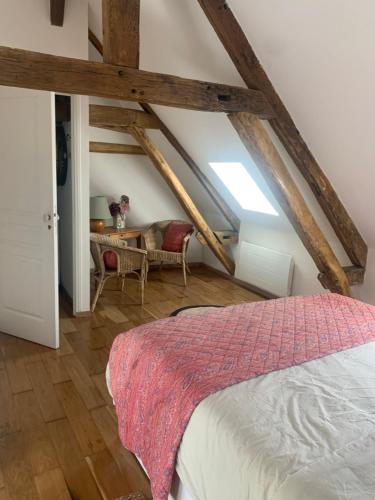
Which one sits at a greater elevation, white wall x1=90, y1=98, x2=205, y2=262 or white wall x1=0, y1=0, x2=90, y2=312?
white wall x1=0, y1=0, x2=90, y2=312

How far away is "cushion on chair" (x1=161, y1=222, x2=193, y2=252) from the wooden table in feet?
1.17

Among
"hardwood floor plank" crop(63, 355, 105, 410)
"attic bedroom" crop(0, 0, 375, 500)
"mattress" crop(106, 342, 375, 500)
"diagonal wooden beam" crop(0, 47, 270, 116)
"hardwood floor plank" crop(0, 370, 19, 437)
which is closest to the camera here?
"mattress" crop(106, 342, 375, 500)

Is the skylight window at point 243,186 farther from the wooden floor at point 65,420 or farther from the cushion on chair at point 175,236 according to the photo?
the wooden floor at point 65,420

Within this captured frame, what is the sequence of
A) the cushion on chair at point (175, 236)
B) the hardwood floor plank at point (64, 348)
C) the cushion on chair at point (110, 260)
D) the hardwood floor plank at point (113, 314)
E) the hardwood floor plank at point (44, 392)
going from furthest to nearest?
the cushion on chair at point (175, 236)
the cushion on chair at point (110, 260)
the hardwood floor plank at point (113, 314)
the hardwood floor plank at point (64, 348)
the hardwood floor plank at point (44, 392)

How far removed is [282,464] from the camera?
107 cm

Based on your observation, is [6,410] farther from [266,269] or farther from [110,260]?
[266,269]

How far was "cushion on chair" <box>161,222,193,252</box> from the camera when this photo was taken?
15.4 ft

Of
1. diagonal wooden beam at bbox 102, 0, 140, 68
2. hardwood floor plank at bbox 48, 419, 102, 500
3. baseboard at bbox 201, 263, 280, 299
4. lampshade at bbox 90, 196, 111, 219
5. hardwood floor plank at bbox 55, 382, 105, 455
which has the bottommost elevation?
hardwood floor plank at bbox 48, 419, 102, 500

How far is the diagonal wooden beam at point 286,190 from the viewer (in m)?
2.63

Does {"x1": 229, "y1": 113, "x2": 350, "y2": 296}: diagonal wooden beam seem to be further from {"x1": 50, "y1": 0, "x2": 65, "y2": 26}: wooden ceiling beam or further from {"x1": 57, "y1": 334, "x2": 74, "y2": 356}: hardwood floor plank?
{"x1": 57, "y1": 334, "x2": 74, "y2": 356}: hardwood floor plank

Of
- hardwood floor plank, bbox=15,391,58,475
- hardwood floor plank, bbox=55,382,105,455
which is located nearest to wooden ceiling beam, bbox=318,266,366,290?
hardwood floor plank, bbox=55,382,105,455

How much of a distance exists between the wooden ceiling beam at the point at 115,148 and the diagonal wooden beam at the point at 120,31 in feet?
8.13

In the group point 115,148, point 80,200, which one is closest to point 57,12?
point 80,200

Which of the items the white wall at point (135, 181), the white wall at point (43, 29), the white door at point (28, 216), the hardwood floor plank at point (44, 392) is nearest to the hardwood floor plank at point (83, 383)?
the hardwood floor plank at point (44, 392)
